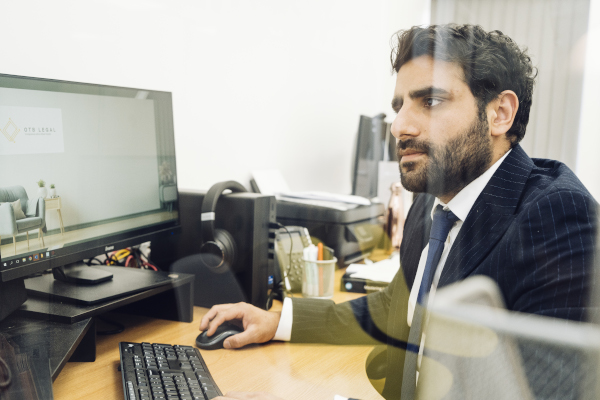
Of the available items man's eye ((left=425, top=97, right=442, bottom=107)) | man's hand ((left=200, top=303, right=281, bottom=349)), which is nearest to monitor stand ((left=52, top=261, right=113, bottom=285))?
man's hand ((left=200, top=303, right=281, bottom=349))

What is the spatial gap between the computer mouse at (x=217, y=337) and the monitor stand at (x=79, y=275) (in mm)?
219

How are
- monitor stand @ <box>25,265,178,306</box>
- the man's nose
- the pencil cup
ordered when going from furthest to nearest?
1. the pencil cup
2. the man's nose
3. monitor stand @ <box>25,265,178,306</box>

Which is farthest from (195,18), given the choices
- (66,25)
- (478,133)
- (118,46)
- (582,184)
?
(582,184)

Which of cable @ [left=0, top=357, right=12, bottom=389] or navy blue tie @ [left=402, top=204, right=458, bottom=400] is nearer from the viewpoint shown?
cable @ [left=0, top=357, right=12, bottom=389]

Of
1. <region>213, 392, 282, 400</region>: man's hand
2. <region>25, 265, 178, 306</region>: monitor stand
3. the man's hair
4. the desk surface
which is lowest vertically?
the desk surface

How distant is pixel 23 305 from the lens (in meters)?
0.80

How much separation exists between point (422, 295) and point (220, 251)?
442 millimetres

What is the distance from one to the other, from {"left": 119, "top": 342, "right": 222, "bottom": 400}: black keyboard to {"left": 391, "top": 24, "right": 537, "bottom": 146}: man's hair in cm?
68

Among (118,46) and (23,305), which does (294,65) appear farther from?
(23,305)

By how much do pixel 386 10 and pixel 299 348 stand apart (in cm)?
198

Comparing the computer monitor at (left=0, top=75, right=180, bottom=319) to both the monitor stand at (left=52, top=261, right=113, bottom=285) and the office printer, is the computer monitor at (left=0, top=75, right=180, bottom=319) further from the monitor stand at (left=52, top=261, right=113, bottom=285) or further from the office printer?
the office printer

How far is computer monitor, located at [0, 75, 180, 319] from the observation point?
74 cm

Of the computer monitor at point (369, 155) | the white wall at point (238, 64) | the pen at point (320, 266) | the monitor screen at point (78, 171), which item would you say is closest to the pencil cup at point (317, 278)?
the pen at point (320, 266)

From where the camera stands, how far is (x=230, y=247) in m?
1.08
